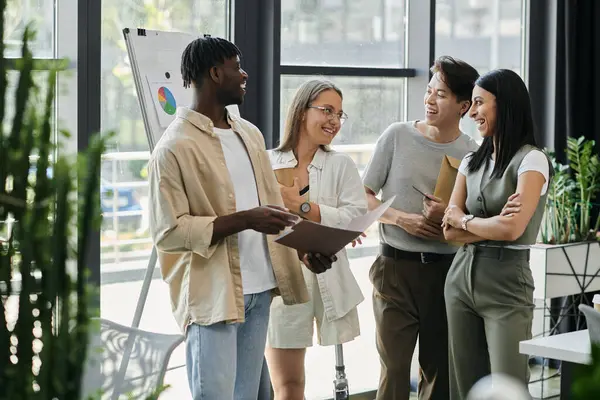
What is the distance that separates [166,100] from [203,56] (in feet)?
2.26

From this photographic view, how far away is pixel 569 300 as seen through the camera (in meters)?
5.26

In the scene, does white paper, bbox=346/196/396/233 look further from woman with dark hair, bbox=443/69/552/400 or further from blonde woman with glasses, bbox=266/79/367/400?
woman with dark hair, bbox=443/69/552/400

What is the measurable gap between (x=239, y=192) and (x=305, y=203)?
549mm

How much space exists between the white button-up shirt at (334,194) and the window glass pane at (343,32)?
1065mm

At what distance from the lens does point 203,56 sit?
2.59 metres

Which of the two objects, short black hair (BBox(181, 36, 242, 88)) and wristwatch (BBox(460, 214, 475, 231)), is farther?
A: wristwatch (BBox(460, 214, 475, 231))

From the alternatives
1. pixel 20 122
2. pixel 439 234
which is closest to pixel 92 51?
pixel 439 234

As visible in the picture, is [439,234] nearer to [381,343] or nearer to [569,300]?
[381,343]

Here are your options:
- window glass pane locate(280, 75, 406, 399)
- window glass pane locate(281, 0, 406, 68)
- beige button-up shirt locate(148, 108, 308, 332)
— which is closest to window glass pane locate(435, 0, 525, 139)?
window glass pane locate(281, 0, 406, 68)

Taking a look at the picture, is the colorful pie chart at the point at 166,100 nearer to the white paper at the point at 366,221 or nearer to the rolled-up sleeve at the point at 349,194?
the rolled-up sleeve at the point at 349,194

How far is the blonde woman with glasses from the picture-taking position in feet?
10.6

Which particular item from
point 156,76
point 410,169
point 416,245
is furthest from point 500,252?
point 156,76

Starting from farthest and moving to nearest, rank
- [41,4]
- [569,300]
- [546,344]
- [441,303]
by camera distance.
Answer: [569,300] → [441,303] → [41,4] → [546,344]

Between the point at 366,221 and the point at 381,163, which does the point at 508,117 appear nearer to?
the point at 381,163
